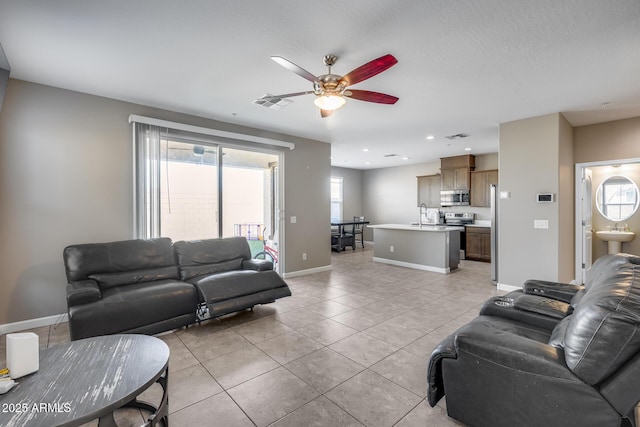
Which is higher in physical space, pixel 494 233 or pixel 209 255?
pixel 494 233

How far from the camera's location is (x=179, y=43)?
97.7 inches

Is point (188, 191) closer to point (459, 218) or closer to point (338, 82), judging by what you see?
point (338, 82)

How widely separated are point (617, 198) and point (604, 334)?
6.47 m

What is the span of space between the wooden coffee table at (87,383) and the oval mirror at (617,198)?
313 inches

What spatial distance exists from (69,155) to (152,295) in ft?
6.87

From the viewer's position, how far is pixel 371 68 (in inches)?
86.7

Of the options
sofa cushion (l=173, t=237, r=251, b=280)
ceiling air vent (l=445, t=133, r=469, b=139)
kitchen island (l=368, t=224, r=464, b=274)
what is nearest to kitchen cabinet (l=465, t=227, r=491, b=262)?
kitchen island (l=368, t=224, r=464, b=274)

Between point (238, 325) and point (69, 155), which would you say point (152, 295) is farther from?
point (69, 155)

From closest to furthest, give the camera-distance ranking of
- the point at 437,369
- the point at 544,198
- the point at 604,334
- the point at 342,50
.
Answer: the point at 604,334, the point at 437,369, the point at 342,50, the point at 544,198

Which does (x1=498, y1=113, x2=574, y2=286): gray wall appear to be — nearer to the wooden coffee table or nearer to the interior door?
the interior door

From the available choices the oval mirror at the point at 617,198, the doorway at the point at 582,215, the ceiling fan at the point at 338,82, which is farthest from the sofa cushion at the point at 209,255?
the oval mirror at the point at 617,198

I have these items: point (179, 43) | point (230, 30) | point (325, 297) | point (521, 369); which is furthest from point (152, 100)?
point (521, 369)

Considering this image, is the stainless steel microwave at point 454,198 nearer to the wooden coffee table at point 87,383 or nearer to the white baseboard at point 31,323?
the wooden coffee table at point 87,383

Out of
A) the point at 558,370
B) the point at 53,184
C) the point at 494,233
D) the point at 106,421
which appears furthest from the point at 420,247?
the point at 53,184
